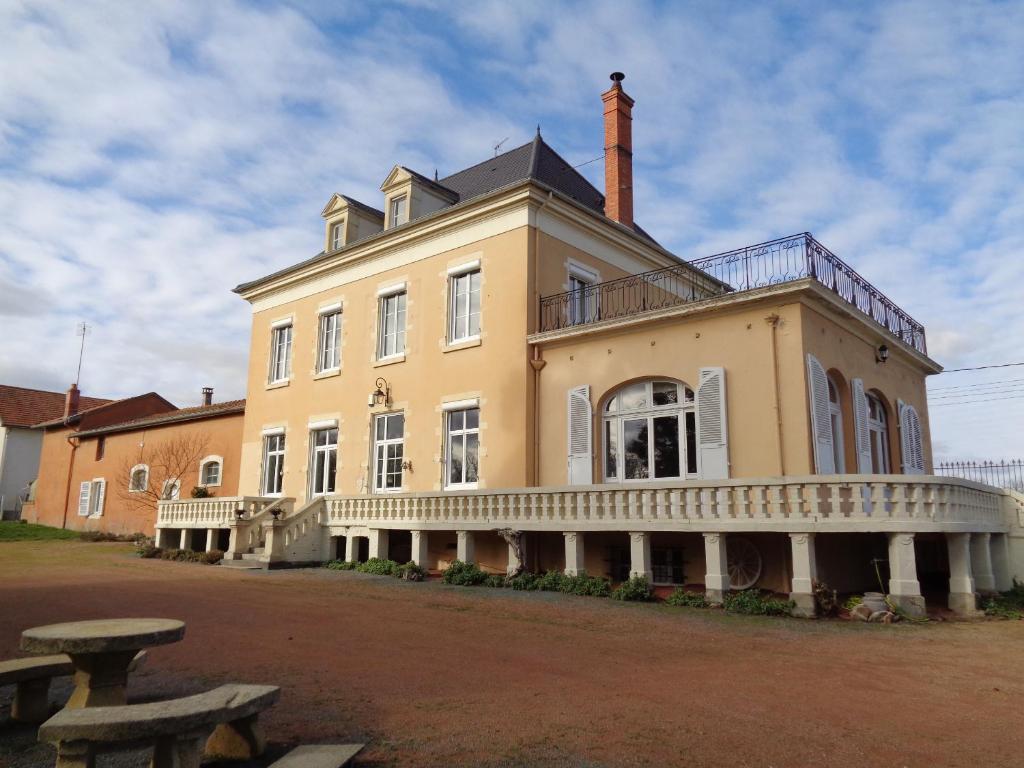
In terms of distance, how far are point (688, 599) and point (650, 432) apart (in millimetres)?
3964

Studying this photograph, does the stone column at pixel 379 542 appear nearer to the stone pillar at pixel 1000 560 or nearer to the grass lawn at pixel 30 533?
the stone pillar at pixel 1000 560

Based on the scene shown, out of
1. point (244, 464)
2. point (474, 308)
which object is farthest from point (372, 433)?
point (244, 464)

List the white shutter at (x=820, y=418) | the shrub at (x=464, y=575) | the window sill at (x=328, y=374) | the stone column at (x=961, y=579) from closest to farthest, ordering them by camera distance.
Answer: the stone column at (x=961, y=579) → the white shutter at (x=820, y=418) → the shrub at (x=464, y=575) → the window sill at (x=328, y=374)

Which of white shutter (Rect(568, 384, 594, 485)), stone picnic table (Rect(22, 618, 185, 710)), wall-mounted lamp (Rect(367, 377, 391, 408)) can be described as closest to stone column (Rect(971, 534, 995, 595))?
white shutter (Rect(568, 384, 594, 485))

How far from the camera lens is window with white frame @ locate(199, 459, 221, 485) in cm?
2352

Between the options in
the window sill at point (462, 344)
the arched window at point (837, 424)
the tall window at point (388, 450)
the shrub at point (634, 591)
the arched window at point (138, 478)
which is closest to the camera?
the shrub at point (634, 591)

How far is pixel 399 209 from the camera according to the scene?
1856 cm

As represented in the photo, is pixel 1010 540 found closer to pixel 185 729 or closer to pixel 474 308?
pixel 474 308

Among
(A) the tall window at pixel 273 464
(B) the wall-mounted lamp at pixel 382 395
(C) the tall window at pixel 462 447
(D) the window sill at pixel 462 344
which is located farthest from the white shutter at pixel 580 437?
(A) the tall window at pixel 273 464

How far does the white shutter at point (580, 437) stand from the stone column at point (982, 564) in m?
5.91

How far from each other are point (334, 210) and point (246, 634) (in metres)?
14.8

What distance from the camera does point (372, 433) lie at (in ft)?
57.8

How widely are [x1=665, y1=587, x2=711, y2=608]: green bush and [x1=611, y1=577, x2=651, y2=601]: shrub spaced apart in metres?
0.32

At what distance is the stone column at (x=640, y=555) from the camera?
1075 cm
